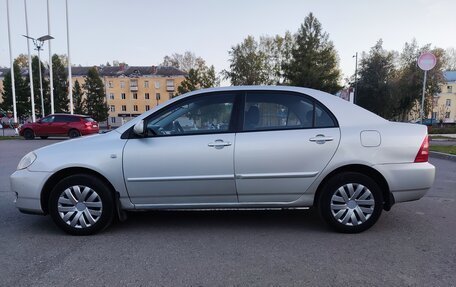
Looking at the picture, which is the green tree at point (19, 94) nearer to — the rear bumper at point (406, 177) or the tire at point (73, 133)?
the tire at point (73, 133)

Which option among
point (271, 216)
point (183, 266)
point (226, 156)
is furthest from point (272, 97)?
point (183, 266)

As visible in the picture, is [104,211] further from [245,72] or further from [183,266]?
[245,72]

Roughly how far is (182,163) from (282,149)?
113 centimetres

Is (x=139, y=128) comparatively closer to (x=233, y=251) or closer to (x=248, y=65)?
(x=233, y=251)

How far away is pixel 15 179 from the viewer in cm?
399

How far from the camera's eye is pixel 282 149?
12.5 feet

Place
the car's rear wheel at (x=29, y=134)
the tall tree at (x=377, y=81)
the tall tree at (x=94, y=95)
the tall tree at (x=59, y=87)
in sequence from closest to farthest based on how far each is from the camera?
the car's rear wheel at (x=29, y=134)
the tall tree at (x=377, y=81)
the tall tree at (x=59, y=87)
the tall tree at (x=94, y=95)

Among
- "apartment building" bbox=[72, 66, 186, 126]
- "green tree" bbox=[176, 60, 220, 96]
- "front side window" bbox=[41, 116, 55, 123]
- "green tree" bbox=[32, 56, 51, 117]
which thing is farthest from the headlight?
"apartment building" bbox=[72, 66, 186, 126]

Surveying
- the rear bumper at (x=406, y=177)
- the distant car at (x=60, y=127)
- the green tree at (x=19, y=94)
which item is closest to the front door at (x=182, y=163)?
the rear bumper at (x=406, y=177)

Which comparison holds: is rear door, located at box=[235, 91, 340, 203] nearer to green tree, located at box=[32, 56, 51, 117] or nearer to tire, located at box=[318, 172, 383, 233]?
tire, located at box=[318, 172, 383, 233]

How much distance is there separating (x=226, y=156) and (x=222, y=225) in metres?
1.00

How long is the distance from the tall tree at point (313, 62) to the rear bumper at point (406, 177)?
143 ft

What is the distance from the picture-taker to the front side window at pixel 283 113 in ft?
12.9

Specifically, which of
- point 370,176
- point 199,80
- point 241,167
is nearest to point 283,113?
point 241,167
